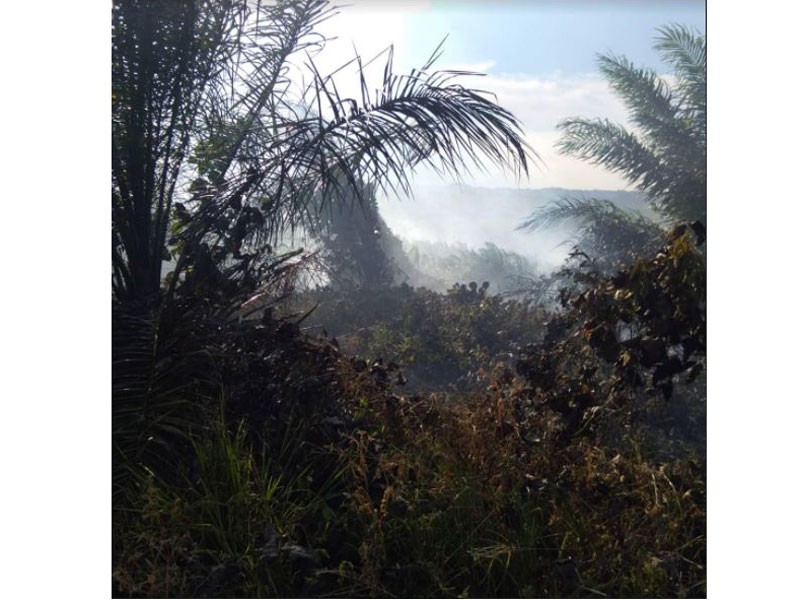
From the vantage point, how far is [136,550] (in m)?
2.61

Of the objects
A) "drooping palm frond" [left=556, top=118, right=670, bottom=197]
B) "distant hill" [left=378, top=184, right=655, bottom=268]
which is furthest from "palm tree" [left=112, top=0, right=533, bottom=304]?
"drooping palm frond" [left=556, top=118, right=670, bottom=197]

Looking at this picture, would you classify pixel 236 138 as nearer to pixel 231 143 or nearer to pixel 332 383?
pixel 231 143

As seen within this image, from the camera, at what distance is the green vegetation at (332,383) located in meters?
2.59

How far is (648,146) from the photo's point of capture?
13.9ft

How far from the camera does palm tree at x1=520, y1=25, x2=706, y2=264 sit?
3633 mm

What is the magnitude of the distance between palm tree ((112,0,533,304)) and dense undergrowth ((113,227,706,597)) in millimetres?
420

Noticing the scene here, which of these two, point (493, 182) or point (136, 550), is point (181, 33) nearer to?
point (493, 182)

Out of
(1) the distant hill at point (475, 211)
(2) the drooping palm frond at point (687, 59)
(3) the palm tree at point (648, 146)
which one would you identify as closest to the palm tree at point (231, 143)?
(1) the distant hill at point (475, 211)

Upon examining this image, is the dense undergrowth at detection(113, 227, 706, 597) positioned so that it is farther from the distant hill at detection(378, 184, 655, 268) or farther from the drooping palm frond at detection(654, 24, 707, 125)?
the drooping palm frond at detection(654, 24, 707, 125)

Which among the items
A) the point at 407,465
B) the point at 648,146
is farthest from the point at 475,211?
the point at 407,465
